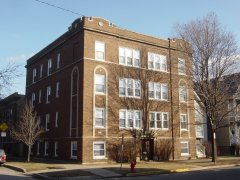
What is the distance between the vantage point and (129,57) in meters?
37.1

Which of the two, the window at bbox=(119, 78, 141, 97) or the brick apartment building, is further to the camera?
the window at bbox=(119, 78, 141, 97)

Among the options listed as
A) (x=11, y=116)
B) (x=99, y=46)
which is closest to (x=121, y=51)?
(x=99, y=46)

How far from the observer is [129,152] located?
35.0 meters

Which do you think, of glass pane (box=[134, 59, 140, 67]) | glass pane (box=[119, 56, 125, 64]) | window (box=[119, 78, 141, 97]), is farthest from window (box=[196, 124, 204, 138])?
glass pane (box=[119, 56, 125, 64])

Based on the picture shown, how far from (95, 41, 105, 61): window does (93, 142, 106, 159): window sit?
832cm

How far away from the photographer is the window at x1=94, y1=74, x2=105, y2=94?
3403 cm

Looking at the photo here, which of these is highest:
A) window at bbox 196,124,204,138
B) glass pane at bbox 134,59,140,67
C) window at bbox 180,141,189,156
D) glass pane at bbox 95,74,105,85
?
glass pane at bbox 134,59,140,67

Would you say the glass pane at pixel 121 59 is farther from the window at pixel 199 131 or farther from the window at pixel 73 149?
the window at pixel 199 131

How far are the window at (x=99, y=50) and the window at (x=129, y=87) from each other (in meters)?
3.14

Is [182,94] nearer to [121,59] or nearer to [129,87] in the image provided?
[129,87]

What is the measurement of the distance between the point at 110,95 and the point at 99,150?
549 cm

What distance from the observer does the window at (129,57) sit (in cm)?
3650

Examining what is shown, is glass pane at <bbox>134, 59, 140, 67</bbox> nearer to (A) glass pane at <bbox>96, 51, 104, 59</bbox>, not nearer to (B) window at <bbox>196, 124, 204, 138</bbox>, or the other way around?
(A) glass pane at <bbox>96, 51, 104, 59</bbox>

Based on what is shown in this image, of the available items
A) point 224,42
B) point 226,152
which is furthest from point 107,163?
point 226,152
